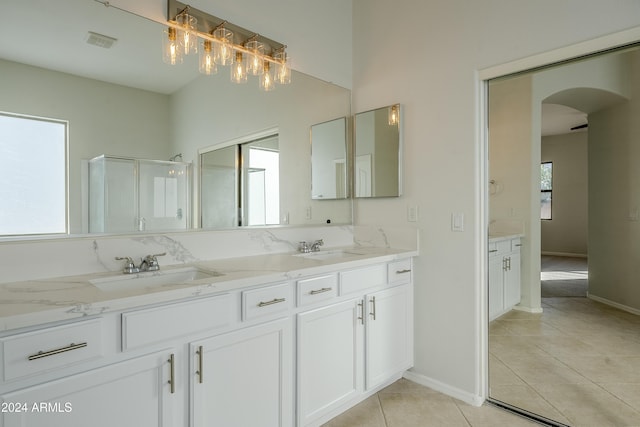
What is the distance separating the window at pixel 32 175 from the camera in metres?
1.37

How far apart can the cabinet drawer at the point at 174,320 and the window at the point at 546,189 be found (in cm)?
177

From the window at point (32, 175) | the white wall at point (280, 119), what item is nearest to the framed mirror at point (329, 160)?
the white wall at point (280, 119)

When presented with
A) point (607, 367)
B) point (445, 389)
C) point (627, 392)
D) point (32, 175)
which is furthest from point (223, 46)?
point (627, 392)

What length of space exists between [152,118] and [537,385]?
8.57 ft

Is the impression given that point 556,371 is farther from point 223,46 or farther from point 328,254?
point 223,46

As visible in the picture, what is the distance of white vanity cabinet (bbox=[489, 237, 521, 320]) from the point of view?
6.94ft

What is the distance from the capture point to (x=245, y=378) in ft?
4.86

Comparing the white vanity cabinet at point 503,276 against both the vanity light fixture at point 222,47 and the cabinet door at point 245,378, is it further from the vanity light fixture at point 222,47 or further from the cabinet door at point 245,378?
the vanity light fixture at point 222,47

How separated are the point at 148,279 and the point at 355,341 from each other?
3.75ft

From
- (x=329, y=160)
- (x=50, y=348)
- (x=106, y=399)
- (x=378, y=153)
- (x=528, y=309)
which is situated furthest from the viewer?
(x=329, y=160)

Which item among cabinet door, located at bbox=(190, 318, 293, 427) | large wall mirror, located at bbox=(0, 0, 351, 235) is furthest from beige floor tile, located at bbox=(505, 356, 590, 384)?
large wall mirror, located at bbox=(0, 0, 351, 235)

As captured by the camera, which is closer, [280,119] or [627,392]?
[627,392]

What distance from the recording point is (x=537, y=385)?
6.66 ft

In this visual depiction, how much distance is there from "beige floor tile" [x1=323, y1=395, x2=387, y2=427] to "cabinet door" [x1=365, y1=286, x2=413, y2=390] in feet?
0.41
